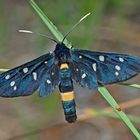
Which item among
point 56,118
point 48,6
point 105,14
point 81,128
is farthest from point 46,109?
point 105,14

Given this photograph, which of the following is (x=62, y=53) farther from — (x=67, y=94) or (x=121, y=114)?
(x=121, y=114)

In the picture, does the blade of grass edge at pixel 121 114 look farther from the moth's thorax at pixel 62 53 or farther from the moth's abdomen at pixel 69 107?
the moth's thorax at pixel 62 53

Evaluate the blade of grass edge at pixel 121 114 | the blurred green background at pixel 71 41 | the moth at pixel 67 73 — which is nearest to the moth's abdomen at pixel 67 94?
the moth at pixel 67 73

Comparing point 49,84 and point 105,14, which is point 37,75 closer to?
point 49,84

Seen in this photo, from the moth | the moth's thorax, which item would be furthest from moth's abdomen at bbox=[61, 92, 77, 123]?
the moth's thorax

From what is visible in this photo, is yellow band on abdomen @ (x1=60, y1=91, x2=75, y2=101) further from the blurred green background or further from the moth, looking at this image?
the blurred green background

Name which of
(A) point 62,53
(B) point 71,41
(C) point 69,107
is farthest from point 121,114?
(B) point 71,41
